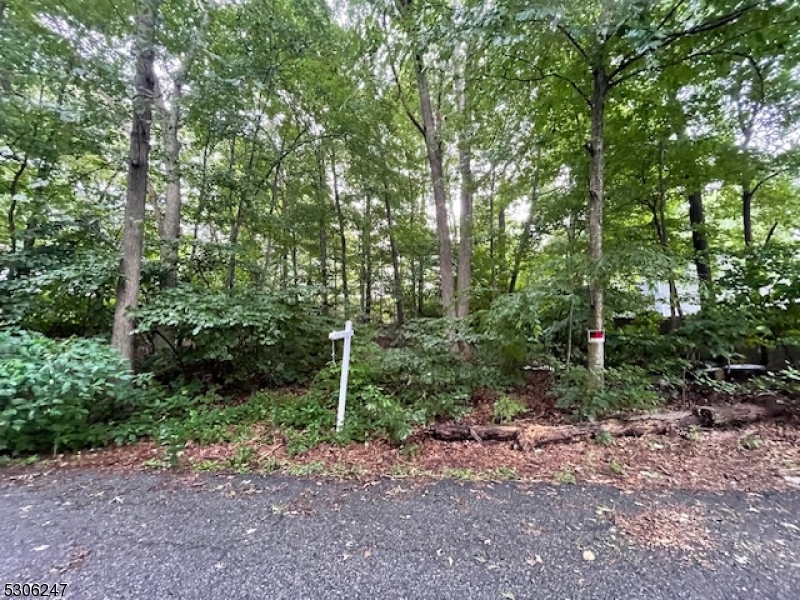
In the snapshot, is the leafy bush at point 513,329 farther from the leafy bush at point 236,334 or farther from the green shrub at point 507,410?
the leafy bush at point 236,334

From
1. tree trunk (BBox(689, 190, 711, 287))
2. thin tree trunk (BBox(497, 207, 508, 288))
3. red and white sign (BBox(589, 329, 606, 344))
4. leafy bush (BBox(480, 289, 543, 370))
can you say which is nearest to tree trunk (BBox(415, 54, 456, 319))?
leafy bush (BBox(480, 289, 543, 370))

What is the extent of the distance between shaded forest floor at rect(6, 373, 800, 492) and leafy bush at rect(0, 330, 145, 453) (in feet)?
0.69

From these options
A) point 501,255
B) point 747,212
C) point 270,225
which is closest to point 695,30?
point 747,212

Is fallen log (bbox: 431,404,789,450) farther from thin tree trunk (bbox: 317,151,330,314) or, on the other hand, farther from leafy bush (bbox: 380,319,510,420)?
thin tree trunk (bbox: 317,151,330,314)

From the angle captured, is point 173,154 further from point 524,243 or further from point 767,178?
point 767,178

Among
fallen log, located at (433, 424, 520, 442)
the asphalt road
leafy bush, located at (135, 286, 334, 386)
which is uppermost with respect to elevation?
leafy bush, located at (135, 286, 334, 386)

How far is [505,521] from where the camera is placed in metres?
1.96

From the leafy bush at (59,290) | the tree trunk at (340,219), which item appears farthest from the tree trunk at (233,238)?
the tree trunk at (340,219)

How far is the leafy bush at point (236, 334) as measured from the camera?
389 centimetres

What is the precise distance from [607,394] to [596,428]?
1.57ft

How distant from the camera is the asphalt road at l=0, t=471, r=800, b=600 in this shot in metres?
1.48

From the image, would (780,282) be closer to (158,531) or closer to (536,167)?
(536,167)

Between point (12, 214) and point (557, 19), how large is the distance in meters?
6.50

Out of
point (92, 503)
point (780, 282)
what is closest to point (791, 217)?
point (780, 282)
